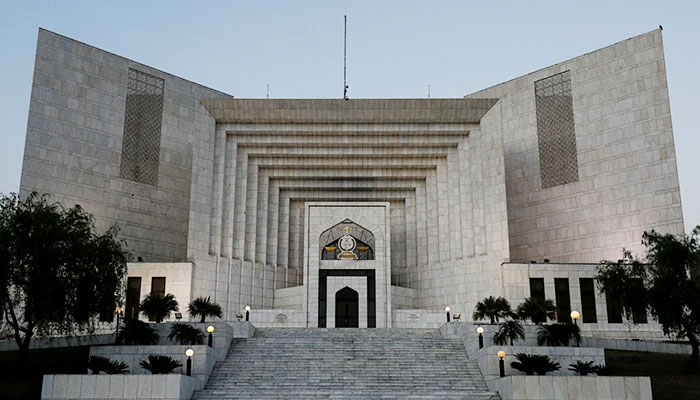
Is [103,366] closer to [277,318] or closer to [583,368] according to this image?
[277,318]

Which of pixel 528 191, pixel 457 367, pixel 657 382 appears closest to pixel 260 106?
pixel 528 191

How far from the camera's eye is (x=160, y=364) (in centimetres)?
2417

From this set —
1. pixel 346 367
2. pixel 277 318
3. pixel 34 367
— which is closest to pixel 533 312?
pixel 346 367

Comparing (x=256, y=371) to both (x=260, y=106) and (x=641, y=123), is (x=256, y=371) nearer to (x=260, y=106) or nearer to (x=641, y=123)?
(x=260, y=106)

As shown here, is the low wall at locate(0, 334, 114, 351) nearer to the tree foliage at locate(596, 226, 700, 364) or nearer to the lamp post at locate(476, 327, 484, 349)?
the lamp post at locate(476, 327, 484, 349)

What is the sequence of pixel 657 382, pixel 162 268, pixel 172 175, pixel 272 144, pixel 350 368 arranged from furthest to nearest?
pixel 172 175 → pixel 272 144 → pixel 162 268 → pixel 350 368 → pixel 657 382

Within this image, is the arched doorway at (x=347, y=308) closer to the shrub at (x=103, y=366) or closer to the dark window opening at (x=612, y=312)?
the dark window opening at (x=612, y=312)

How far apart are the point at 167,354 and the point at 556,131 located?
27950 mm

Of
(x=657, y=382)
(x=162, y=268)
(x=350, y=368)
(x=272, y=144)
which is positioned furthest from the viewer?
(x=272, y=144)

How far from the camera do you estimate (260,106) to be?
4088cm

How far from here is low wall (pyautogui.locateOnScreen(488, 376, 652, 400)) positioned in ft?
74.8

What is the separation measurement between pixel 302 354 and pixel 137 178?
2027 centimetres

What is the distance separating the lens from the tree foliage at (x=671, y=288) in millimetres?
27156

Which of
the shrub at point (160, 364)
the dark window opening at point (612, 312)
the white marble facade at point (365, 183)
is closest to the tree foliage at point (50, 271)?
the shrub at point (160, 364)
